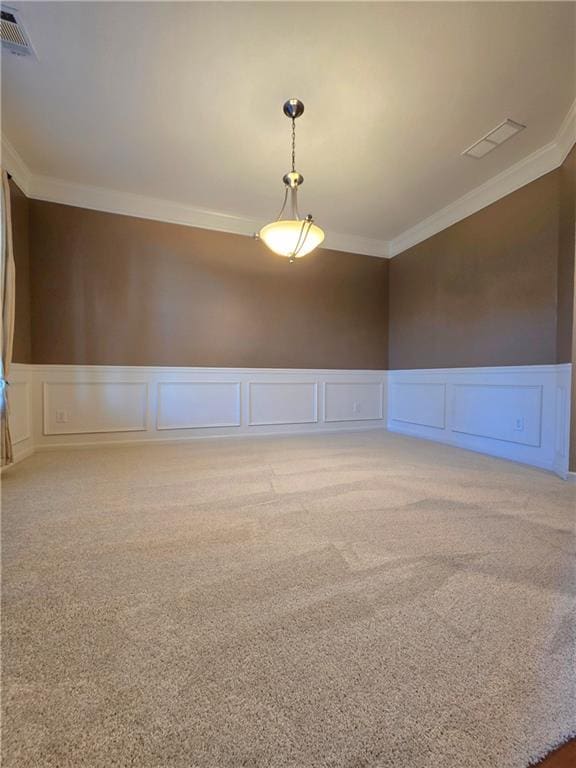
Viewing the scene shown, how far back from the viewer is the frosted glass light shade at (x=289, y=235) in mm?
2160

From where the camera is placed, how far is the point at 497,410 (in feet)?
9.51

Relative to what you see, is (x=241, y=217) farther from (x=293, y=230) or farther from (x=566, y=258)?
(x=566, y=258)

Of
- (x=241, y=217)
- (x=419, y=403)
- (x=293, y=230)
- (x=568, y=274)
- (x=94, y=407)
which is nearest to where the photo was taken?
(x=293, y=230)

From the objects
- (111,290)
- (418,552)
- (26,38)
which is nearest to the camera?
(418,552)

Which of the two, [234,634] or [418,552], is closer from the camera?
[234,634]

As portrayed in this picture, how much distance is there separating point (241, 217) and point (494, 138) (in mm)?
2519

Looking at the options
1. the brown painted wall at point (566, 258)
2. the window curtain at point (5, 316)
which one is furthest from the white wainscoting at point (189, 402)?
the brown painted wall at point (566, 258)

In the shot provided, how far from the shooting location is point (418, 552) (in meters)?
1.27

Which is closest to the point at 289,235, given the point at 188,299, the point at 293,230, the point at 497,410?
the point at 293,230

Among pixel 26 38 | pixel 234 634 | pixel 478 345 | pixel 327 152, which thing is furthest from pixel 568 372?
pixel 26 38

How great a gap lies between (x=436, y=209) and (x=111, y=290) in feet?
12.1

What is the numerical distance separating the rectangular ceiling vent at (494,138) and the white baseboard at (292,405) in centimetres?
182

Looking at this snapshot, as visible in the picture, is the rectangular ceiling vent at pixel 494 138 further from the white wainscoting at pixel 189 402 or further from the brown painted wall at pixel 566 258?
the white wainscoting at pixel 189 402

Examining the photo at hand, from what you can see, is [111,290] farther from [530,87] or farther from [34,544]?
[530,87]
